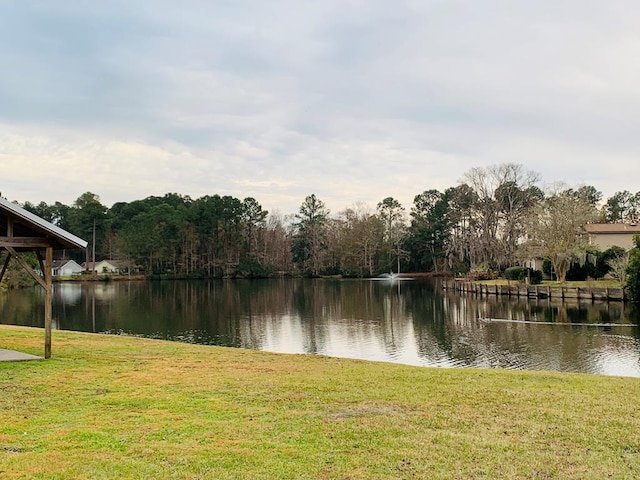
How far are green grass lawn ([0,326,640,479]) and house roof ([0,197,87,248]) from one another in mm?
2888

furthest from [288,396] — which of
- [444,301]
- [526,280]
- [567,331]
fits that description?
[526,280]

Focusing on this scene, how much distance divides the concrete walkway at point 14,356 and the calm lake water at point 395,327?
11054 millimetres

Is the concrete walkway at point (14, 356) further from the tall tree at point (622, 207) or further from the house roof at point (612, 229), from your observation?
the tall tree at point (622, 207)

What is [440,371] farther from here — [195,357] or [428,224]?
[428,224]

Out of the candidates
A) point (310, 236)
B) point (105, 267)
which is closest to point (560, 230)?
point (310, 236)

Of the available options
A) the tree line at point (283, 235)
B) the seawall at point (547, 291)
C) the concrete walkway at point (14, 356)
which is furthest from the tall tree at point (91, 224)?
the concrete walkway at point (14, 356)

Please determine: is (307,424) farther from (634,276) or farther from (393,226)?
(393,226)

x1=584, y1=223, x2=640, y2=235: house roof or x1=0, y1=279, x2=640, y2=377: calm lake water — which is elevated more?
x1=584, y1=223, x2=640, y2=235: house roof

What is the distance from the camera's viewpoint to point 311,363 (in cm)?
1389

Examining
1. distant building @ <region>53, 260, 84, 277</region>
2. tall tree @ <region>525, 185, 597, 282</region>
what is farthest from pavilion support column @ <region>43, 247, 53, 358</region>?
distant building @ <region>53, 260, 84, 277</region>

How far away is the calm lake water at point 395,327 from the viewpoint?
820 inches

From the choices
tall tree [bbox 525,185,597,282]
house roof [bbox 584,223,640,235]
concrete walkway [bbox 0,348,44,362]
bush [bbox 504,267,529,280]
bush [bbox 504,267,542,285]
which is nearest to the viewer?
concrete walkway [bbox 0,348,44,362]

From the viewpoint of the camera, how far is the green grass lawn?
222 inches

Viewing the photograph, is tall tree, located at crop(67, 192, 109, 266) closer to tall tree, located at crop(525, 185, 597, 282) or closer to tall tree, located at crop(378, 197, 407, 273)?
tall tree, located at crop(378, 197, 407, 273)
